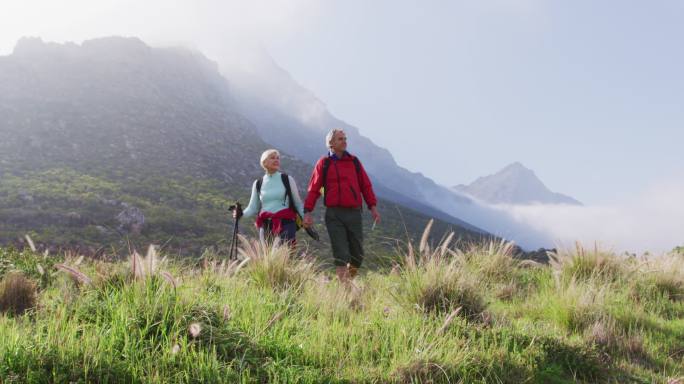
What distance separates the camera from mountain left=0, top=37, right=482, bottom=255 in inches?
2036

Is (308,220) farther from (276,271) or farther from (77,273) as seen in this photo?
(77,273)

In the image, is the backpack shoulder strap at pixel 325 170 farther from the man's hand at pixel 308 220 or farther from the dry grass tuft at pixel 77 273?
the dry grass tuft at pixel 77 273

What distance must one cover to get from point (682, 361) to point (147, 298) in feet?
14.3

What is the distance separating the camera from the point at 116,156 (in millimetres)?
92875

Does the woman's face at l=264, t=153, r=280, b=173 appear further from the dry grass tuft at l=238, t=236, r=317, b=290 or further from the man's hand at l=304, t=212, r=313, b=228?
the dry grass tuft at l=238, t=236, r=317, b=290

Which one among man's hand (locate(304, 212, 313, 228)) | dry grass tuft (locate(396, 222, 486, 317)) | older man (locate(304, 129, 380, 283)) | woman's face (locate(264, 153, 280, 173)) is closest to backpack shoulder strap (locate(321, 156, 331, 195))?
older man (locate(304, 129, 380, 283))

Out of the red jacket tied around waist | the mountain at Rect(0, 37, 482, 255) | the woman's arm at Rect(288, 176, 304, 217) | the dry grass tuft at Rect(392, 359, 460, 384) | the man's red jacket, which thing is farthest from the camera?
the mountain at Rect(0, 37, 482, 255)

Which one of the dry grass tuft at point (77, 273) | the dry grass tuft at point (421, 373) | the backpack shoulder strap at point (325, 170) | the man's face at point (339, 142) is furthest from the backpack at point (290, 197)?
the dry grass tuft at point (421, 373)

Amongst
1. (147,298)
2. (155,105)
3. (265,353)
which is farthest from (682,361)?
(155,105)

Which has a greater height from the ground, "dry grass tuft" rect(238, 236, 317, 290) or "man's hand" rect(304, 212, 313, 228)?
"man's hand" rect(304, 212, 313, 228)

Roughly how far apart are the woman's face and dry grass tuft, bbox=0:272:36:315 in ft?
10.9

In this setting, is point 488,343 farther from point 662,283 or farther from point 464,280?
point 662,283

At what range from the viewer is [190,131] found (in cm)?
12850

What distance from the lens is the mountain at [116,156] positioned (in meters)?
51.7
